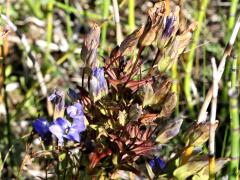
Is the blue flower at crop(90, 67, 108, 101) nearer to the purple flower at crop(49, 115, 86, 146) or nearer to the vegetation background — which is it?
the purple flower at crop(49, 115, 86, 146)

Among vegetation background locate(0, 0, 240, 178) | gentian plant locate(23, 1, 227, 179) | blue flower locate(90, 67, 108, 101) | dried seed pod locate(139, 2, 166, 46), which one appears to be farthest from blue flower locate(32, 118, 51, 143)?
vegetation background locate(0, 0, 240, 178)

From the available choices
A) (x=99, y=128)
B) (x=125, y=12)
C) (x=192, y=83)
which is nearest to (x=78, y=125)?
(x=99, y=128)

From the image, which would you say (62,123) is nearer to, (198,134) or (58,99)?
(58,99)

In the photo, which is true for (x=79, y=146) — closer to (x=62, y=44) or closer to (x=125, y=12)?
(x=62, y=44)

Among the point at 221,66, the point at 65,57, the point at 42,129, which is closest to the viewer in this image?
the point at 221,66

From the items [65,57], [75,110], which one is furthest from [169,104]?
[65,57]

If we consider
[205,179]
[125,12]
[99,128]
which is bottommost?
[205,179]
